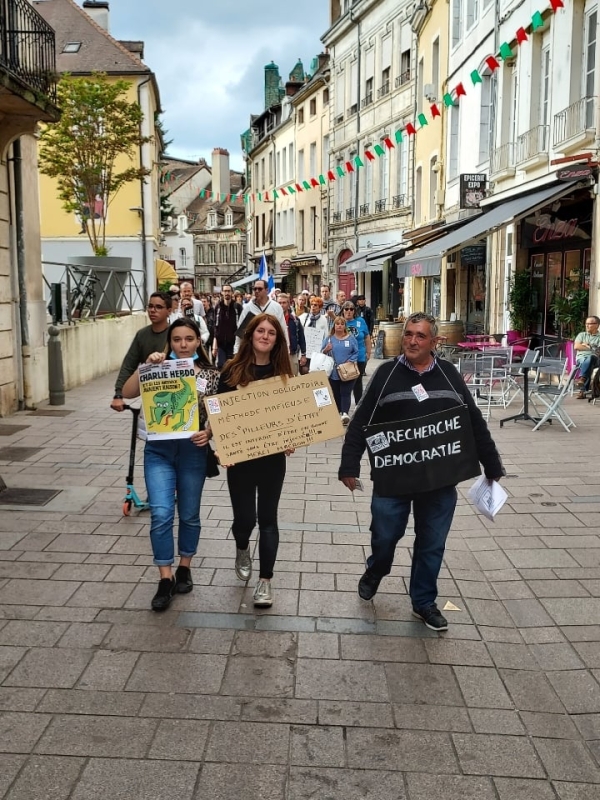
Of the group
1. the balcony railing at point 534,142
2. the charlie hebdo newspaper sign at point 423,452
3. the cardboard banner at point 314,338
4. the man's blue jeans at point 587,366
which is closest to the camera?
the charlie hebdo newspaper sign at point 423,452

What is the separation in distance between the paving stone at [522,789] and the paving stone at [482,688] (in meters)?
0.57

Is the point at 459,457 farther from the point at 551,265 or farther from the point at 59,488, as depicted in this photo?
the point at 551,265

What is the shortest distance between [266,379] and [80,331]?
11480 millimetres

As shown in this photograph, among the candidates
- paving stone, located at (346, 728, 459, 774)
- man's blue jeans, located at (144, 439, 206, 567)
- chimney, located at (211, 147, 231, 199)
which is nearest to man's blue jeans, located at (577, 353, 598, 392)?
man's blue jeans, located at (144, 439, 206, 567)

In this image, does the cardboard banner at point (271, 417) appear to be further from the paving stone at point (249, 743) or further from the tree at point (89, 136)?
the tree at point (89, 136)

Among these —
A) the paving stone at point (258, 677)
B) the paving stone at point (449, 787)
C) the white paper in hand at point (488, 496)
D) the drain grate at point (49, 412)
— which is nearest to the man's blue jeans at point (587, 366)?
the drain grate at point (49, 412)

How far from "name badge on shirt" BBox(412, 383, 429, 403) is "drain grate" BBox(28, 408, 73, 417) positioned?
27.2ft

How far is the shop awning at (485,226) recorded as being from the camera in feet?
47.4

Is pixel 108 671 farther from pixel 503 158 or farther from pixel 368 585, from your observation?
pixel 503 158

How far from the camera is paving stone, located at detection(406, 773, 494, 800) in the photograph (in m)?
3.01

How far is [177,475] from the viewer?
15.8ft

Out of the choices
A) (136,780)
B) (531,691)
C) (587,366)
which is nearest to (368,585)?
(531,691)

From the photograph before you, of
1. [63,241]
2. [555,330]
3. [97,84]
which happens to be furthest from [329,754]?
[63,241]

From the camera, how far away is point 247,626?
448cm
